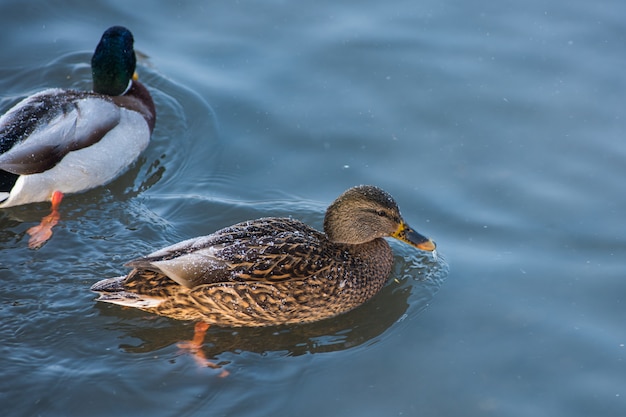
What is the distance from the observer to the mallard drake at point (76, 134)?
817 centimetres

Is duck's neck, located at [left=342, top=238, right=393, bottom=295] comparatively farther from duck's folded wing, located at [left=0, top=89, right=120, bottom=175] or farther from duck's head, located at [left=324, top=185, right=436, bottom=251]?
duck's folded wing, located at [left=0, top=89, right=120, bottom=175]

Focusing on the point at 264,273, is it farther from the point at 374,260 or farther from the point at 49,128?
Answer: the point at 49,128

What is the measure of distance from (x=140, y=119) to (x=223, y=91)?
98cm

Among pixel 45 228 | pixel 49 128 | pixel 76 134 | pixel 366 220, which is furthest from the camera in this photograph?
pixel 76 134

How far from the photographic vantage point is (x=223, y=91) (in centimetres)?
960

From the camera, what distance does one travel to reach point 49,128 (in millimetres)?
8406

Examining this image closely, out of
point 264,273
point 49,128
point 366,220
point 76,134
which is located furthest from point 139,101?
point 264,273

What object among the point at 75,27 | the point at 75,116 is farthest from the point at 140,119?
the point at 75,27

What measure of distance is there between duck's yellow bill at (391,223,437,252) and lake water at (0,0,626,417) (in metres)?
0.35

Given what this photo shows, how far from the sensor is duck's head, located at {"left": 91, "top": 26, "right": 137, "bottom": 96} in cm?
927

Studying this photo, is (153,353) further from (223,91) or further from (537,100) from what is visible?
(537,100)

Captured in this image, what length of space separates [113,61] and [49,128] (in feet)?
3.93

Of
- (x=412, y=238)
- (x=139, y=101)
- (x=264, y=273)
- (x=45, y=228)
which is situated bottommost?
(x=45, y=228)

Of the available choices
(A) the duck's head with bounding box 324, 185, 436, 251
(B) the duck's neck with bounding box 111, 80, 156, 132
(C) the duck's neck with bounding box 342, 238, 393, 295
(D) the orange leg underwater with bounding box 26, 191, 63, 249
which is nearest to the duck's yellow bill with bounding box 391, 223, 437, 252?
(A) the duck's head with bounding box 324, 185, 436, 251
